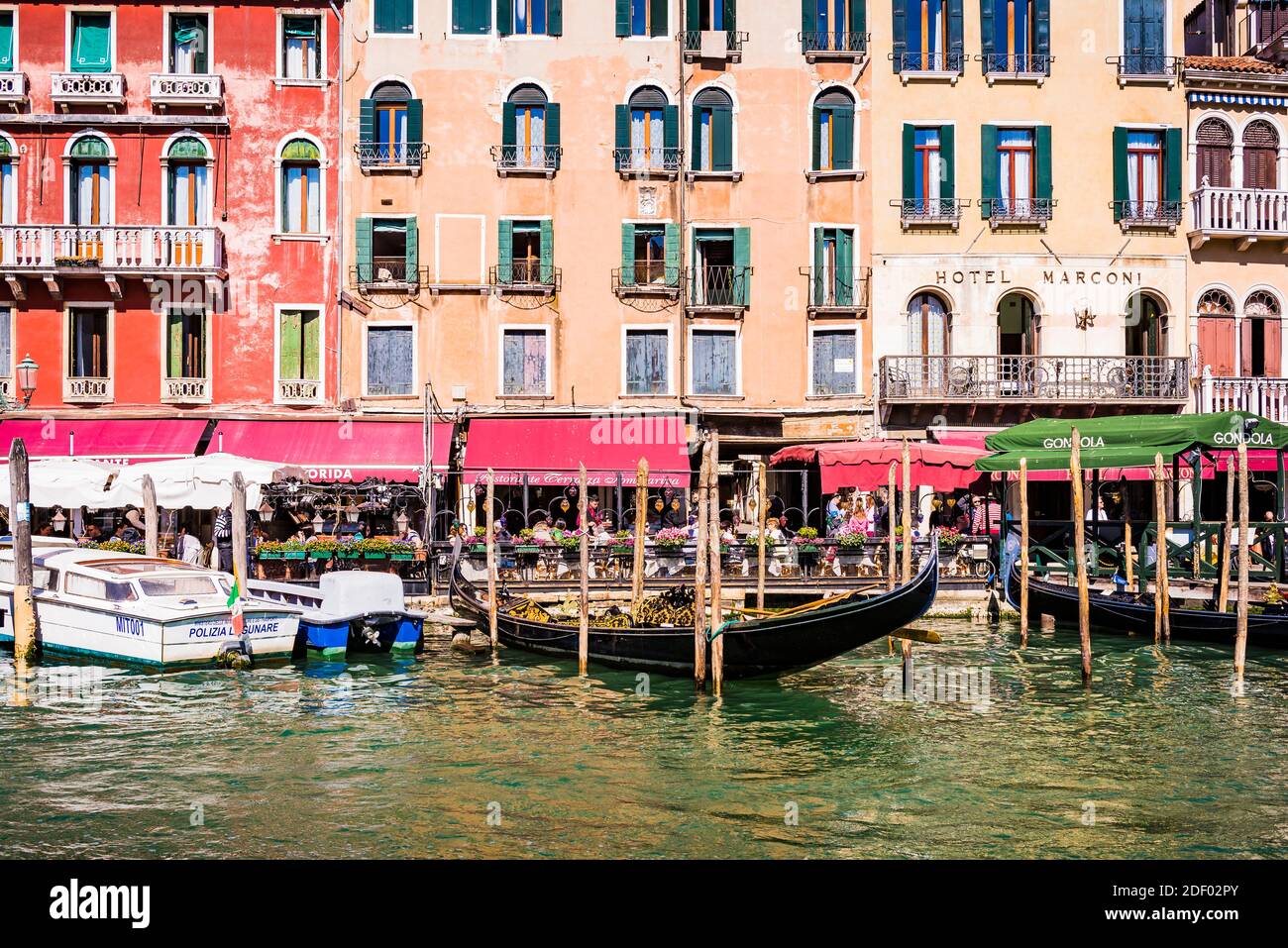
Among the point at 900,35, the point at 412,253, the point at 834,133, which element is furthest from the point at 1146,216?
the point at 412,253

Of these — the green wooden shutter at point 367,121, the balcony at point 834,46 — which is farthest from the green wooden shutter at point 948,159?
the green wooden shutter at point 367,121

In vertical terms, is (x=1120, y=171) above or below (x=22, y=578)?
above

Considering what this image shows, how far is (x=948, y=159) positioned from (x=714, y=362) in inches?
258

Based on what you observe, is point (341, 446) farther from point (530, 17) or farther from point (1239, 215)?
point (1239, 215)

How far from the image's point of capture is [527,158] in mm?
26734

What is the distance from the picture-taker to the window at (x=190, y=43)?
86.5 feet

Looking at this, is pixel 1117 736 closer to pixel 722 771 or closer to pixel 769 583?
pixel 722 771

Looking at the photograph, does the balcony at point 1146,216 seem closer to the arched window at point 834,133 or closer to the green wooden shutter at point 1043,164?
the green wooden shutter at point 1043,164

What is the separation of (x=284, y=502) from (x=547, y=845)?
17221 millimetres

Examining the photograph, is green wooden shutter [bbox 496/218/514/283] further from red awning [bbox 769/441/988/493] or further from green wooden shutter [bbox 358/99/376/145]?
red awning [bbox 769/441/988/493]

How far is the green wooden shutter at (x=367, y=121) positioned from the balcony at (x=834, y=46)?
9125 millimetres

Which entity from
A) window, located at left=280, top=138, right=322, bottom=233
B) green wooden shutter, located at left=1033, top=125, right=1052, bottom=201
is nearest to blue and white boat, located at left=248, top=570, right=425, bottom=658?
window, located at left=280, top=138, right=322, bottom=233

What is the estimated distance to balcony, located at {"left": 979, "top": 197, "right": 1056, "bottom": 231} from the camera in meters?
26.7

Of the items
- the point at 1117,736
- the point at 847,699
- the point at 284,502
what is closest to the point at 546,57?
the point at 284,502
